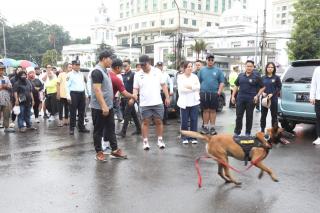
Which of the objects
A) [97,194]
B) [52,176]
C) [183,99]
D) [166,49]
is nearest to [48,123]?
[183,99]

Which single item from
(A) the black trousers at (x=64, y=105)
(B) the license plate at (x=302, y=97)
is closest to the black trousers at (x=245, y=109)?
(B) the license plate at (x=302, y=97)

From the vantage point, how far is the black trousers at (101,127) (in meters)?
7.19

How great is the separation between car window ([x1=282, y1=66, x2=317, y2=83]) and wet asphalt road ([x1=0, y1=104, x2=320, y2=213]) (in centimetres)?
152

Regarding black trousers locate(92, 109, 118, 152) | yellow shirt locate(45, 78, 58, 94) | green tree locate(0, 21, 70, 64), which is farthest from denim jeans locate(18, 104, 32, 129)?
green tree locate(0, 21, 70, 64)

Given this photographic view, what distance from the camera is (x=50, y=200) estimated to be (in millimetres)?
5176

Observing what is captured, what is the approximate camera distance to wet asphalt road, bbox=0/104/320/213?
4.99m

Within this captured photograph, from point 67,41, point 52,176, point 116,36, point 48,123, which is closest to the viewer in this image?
point 52,176

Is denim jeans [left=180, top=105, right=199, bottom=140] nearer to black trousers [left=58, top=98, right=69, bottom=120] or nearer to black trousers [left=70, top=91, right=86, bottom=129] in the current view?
black trousers [left=70, top=91, right=86, bottom=129]

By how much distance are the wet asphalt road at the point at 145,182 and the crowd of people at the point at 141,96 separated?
59cm

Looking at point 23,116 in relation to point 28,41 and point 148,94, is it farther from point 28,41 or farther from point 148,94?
point 28,41

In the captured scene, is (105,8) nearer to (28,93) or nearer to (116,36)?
(116,36)

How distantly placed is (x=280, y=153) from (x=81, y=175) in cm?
379

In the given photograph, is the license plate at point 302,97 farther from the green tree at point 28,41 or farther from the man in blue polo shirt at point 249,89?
the green tree at point 28,41

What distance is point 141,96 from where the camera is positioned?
815 cm
